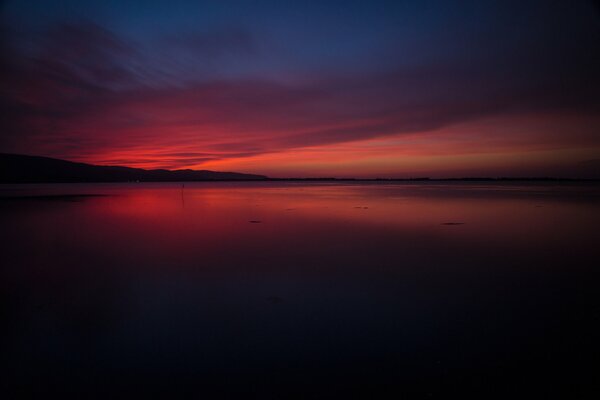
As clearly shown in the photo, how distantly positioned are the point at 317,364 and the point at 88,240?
11096 mm

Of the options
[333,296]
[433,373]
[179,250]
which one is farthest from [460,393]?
[179,250]

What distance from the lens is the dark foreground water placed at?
366 cm

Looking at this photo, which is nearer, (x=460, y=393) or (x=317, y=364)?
(x=460, y=393)

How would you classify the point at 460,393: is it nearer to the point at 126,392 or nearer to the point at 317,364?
the point at 317,364

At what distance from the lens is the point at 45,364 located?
158 inches

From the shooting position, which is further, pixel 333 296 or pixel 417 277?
pixel 417 277

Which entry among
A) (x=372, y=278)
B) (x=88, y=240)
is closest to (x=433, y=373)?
(x=372, y=278)

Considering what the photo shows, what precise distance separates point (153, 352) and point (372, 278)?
4.50 metres

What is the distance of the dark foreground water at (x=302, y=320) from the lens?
3664 mm

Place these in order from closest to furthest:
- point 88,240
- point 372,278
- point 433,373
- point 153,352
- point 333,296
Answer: point 433,373 < point 153,352 < point 333,296 < point 372,278 < point 88,240

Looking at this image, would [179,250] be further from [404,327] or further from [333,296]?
[404,327]

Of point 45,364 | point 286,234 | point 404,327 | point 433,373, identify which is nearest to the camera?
point 433,373

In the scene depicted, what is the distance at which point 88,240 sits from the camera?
12297mm

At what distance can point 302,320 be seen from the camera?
205 inches
